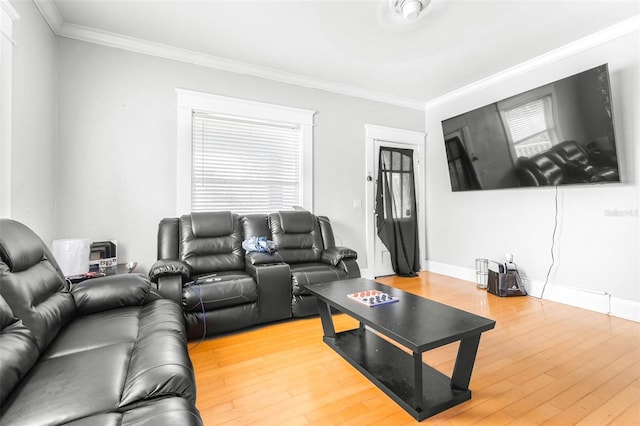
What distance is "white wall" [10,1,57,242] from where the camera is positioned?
81.7 inches

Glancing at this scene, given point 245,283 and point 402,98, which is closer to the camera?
point 245,283

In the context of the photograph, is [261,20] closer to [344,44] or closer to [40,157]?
[344,44]

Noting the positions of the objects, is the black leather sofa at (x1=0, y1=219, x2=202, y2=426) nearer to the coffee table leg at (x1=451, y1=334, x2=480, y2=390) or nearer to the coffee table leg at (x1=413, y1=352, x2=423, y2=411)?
the coffee table leg at (x1=413, y1=352, x2=423, y2=411)

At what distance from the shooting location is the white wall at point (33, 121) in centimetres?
208

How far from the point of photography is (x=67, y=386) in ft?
3.29

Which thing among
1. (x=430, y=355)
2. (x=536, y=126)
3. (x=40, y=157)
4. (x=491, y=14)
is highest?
(x=491, y=14)

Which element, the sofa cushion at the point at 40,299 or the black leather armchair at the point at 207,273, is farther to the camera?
the black leather armchair at the point at 207,273

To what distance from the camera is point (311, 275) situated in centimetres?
282

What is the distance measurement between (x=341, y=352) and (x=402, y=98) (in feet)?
13.1

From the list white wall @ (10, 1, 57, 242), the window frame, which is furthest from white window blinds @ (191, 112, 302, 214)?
the window frame

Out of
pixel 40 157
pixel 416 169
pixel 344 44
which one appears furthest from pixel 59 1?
pixel 416 169

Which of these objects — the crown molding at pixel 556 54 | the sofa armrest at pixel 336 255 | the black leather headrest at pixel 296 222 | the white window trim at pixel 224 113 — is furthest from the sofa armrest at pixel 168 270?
the crown molding at pixel 556 54

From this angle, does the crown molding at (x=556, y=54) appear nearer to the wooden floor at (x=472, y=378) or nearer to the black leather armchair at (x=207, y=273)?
the wooden floor at (x=472, y=378)

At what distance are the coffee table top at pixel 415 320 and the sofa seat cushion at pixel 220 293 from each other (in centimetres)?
73
